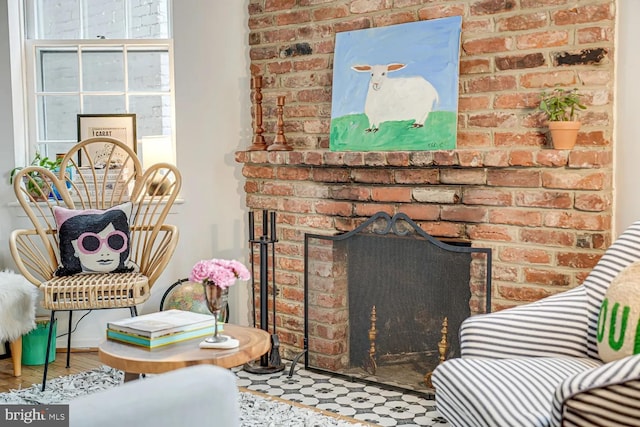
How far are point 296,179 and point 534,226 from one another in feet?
4.14

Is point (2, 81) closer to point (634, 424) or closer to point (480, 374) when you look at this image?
point (480, 374)

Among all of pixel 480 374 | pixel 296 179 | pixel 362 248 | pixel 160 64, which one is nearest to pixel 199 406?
pixel 480 374

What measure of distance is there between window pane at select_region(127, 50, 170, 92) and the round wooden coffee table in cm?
209

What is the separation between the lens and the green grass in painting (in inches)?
121

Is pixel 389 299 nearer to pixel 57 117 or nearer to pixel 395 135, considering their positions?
pixel 395 135

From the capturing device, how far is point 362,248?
10.7 feet

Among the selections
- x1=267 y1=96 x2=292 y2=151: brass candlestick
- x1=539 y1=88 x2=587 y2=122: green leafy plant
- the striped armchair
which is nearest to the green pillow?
the striped armchair

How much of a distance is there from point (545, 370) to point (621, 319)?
254 millimetres

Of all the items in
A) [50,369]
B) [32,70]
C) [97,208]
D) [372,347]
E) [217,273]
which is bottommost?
[50,369]

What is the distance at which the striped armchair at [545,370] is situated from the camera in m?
1.46

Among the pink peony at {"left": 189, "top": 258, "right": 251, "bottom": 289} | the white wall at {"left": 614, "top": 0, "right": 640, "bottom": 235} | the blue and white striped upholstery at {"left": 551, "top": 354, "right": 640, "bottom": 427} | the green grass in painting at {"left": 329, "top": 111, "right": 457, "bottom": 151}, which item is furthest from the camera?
the green grass in painting at {"left": 329, "top": 111, "right": 457, "bottom": 151}

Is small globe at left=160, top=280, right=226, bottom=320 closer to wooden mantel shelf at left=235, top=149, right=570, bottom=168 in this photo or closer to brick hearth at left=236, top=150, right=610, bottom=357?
brick hearth at left=236, top=150, right=610, bottom=357

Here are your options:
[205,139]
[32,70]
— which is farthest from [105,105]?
[205,139]

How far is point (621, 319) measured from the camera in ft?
6.18
